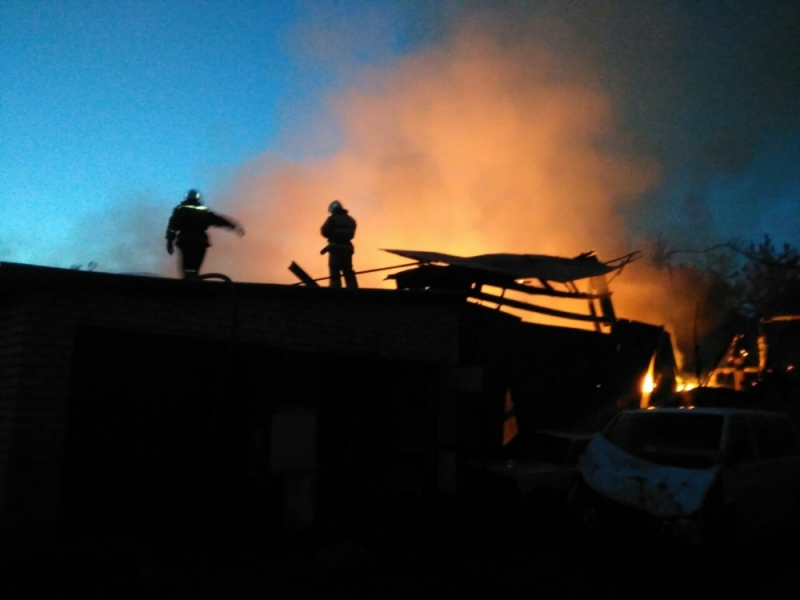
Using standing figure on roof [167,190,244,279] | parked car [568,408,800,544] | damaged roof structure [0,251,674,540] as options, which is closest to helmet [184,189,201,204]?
standing figure on roof [167,190,244,279]

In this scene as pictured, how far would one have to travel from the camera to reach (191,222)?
1114 centimetres

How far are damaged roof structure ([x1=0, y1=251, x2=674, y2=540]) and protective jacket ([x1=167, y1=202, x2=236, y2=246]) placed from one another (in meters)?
2.90

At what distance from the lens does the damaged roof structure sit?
698 centimetres

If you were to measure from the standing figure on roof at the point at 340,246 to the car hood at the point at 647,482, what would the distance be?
6160 millimetres

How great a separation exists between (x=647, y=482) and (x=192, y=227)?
24.7 feet

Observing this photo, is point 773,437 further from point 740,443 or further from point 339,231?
point 339,231

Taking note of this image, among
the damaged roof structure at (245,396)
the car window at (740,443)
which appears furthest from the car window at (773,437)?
the damaged roof structure at (245,396)

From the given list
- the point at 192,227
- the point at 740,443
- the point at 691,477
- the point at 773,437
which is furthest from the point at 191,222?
the point at 773,437

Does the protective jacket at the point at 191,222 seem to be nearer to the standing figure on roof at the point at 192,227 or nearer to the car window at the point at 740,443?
the standing figure on roof at the point at 192,227

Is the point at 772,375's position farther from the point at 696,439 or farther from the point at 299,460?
the point at 299,460

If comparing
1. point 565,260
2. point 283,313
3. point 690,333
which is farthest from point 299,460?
point 690,333

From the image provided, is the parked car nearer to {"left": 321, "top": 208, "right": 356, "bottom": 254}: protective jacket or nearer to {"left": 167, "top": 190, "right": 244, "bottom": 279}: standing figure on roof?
{"left": 321, "top": 208, "right": 356, "bottom": 254}: protective jacket

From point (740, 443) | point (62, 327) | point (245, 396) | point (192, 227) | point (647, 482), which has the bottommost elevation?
point (647, 482)

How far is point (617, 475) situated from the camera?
7.58m
